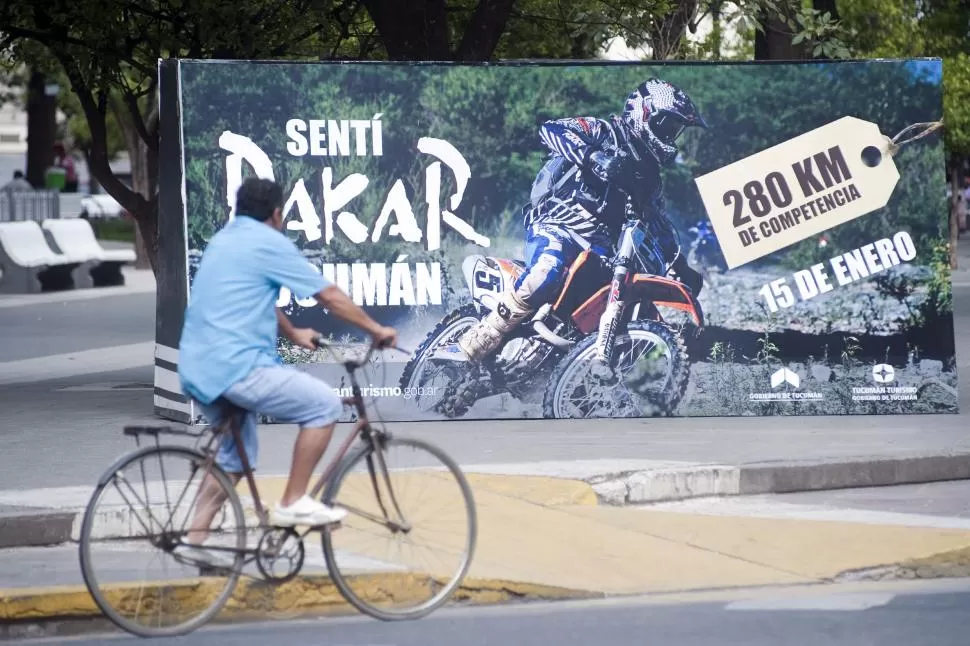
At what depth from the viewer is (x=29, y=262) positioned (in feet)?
91.1

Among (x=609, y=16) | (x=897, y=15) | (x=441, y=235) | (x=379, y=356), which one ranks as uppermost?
(x=897, y=15)

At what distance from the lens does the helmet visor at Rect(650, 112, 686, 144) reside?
12273 millimetres

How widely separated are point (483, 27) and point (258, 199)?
8.39 meters

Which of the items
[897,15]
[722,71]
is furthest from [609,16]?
[897,15]

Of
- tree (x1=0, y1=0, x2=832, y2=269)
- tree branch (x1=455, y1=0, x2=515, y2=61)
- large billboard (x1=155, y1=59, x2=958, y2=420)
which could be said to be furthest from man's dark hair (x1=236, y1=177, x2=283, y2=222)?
tree branch (x1=455, y1=0, x2=515, y2=61)

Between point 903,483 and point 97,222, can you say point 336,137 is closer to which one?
point 903,483

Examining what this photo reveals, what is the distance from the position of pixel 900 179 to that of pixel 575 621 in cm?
620

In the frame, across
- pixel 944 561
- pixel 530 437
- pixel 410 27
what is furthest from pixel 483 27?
pixel 944 561

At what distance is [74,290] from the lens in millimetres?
29016

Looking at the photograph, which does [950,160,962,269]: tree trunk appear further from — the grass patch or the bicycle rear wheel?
the bicycle rear wheel

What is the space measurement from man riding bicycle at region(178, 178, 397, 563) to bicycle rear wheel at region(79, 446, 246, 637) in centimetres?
6

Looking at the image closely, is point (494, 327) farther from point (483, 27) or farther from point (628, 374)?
point (483, 27)

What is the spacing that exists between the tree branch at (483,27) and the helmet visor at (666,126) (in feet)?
10.4

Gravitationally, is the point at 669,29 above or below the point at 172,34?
above
